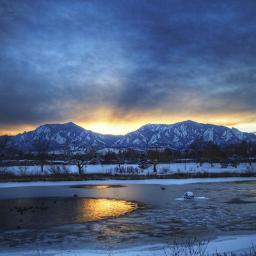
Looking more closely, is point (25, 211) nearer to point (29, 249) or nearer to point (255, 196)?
point (29, 249)

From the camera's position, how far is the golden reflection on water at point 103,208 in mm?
20795

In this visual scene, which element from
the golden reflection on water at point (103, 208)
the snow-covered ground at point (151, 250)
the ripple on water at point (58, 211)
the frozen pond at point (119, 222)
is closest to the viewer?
the snow-covered ground at point (151, 250)

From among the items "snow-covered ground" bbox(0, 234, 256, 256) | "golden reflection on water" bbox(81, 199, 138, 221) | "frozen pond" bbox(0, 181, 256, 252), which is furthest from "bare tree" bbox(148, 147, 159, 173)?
"snow-covered ground" bbox(0, 234, 256, 256)

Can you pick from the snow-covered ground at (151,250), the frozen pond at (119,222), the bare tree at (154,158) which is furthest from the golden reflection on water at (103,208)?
the bare tree at (154,158)

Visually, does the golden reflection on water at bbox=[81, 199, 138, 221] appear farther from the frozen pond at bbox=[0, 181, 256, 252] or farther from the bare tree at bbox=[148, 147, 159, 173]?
the bare tree at bbox=[148, 147, 159, 173]

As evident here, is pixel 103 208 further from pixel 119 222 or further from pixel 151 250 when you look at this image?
pixel 151 250

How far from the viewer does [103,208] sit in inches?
932

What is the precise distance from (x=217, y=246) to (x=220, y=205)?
11105 millimetres

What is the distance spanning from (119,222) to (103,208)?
5308 mm

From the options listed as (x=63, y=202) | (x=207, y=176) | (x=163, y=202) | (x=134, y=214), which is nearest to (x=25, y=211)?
(x=63, y=202)

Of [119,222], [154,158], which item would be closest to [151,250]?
[119,222]

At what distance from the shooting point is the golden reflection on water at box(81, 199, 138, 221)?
20.8 metres

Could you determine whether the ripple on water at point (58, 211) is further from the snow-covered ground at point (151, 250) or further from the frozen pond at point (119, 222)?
the snow-covered ground at point (151, 250)

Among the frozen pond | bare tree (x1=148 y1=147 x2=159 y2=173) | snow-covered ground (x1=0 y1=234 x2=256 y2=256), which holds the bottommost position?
snow-covered ground (x1=0 y1=234 x2=256 y2=256)
